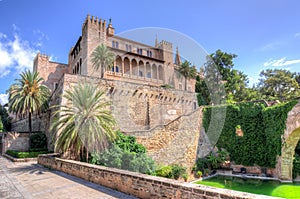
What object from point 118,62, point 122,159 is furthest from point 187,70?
point 122,159

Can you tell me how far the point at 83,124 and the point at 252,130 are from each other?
12.2m

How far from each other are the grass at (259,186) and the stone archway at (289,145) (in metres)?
0.77

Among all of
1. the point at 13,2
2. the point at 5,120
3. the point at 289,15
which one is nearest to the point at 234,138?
the point at 289,15

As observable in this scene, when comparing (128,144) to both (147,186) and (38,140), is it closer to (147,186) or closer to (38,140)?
(147,186)

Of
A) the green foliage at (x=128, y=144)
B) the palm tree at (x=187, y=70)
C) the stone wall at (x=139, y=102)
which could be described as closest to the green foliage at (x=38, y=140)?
the stone wall at (x=139, y=102)

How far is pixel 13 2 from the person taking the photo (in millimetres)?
7328

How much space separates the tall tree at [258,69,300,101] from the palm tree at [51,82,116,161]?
80.1 feet

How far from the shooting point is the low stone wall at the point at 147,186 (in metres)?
3.15

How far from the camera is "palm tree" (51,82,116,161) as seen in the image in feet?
32.9

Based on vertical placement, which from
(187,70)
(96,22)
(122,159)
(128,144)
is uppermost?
(96,22)

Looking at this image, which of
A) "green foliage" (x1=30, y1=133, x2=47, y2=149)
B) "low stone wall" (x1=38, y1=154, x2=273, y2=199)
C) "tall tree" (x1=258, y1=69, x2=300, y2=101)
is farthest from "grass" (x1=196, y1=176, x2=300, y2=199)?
"tall tree" (x1=258, y1=69, x2=300, y2=101)

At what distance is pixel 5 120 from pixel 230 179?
38.0 m

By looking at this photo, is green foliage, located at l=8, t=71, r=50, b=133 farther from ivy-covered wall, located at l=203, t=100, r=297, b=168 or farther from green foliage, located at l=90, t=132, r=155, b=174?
ivy-covered wall, located at l=203, t=100, r=297, b=168

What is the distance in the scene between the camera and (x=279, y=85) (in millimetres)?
26766
